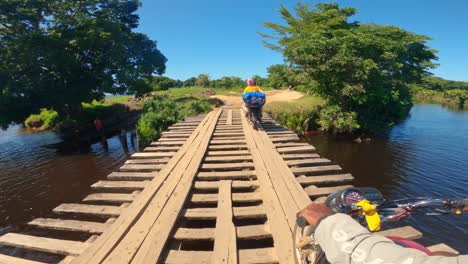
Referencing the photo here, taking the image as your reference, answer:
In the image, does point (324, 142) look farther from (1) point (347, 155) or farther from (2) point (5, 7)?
(2) point (5, 7)

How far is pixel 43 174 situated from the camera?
11891mm

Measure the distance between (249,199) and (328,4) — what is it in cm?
2813

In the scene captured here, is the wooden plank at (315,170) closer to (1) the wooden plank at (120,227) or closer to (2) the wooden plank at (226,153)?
(2) the wooden plank at (226,153)

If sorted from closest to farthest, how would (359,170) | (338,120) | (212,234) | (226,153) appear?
(212,234)
(226,153)
(359,170)
(338,120)

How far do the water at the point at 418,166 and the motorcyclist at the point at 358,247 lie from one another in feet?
23.2

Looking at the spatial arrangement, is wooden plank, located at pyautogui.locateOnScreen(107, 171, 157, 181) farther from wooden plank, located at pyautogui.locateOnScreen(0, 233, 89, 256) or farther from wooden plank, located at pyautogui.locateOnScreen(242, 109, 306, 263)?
wooden plank, located at pyautogui.locateOnScreen(242, 109, 306, 263)

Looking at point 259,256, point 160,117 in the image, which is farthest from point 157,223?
point 160,117

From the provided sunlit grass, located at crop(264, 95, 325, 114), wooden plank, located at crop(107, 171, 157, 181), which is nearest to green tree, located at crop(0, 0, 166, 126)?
sunlit grass, located at crop(264, 95, 325, 114)

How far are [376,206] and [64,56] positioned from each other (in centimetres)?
2004

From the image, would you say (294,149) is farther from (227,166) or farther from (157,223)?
(157,223)

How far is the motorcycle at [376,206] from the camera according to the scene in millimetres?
1735

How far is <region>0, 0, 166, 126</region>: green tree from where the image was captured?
49.7ft

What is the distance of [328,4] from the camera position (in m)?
26.2

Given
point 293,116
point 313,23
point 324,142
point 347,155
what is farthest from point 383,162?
point 313,23
